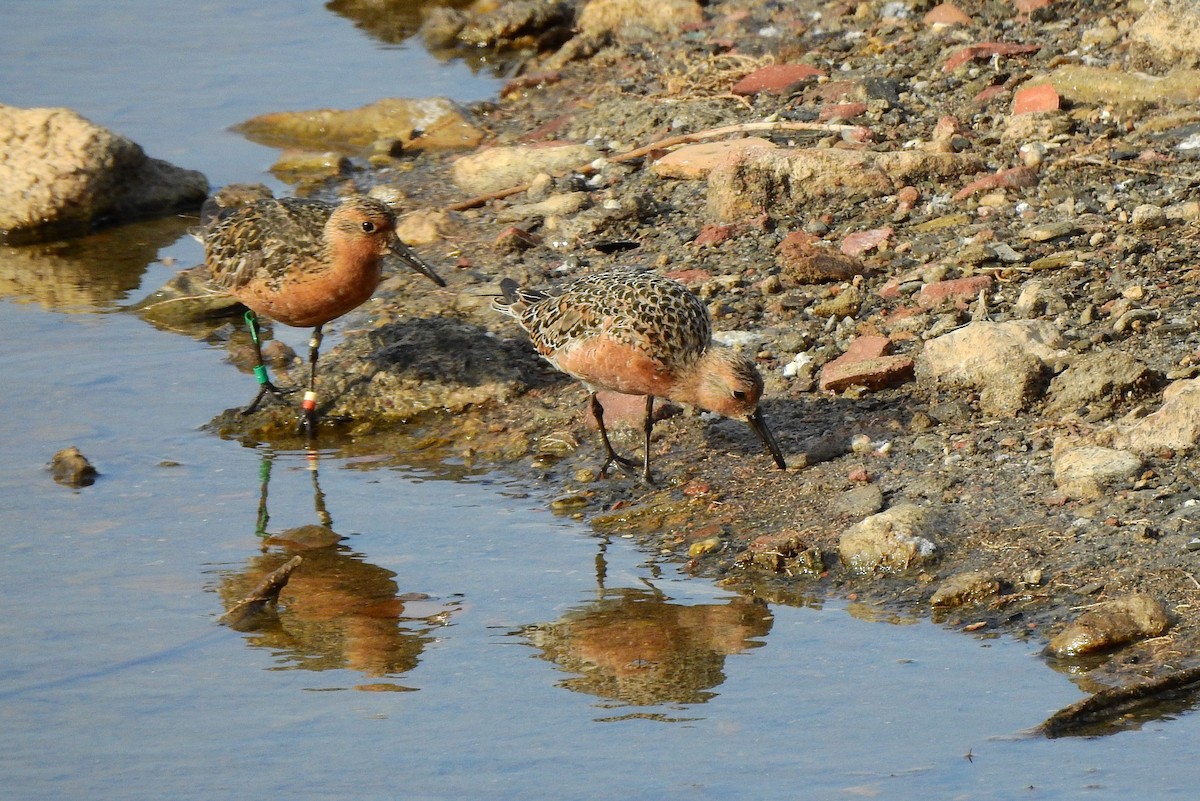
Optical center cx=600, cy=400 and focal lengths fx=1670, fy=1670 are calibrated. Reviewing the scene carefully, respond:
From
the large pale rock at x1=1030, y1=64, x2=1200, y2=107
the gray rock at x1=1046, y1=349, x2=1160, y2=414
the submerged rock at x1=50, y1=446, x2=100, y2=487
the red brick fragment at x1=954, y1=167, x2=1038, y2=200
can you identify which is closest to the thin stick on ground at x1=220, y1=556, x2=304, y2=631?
the submerged rock at x1=50, y1=446, x2=100, y2=487

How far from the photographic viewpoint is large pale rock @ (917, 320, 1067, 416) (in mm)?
8164

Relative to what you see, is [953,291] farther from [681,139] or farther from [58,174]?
[58,174]

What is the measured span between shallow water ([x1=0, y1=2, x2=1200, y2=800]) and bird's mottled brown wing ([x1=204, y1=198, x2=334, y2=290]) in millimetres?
840

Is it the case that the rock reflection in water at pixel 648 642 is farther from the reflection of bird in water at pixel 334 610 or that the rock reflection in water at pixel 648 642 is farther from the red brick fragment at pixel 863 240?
the red brick fragment at pixel 863 240

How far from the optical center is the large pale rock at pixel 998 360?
816cm

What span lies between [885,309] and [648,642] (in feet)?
10.8

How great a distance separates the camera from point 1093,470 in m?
7.38

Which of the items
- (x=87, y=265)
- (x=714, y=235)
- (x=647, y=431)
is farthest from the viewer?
(x=87, y=265)

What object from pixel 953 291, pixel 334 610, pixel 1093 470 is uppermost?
pixel 953 291

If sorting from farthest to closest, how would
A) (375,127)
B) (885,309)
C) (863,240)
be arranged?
(375,127), (863,240), (885,309)

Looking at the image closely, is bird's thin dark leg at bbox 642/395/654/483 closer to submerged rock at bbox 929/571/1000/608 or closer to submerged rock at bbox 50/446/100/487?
submerged rock at bbox 929/571/1000/608

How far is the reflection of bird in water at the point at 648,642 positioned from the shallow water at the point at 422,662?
0.01 meters

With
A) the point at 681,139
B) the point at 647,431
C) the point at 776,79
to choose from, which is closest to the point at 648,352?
the point at 647,431

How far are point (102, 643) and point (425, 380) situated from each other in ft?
10.4
